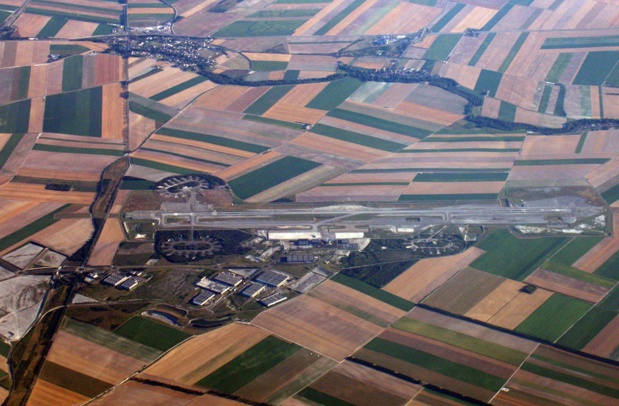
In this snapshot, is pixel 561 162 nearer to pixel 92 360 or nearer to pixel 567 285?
pixel 567 285

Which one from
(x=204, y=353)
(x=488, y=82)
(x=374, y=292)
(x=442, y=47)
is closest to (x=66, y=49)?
(x=442, y=47)

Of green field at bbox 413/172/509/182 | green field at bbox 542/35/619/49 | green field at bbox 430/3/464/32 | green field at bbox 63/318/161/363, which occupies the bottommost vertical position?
green field at bbox 63/318/161/363

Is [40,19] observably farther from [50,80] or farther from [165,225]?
[165,225]

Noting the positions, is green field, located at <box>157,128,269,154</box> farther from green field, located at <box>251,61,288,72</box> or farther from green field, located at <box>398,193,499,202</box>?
green field, located at <box>251,61,288,72</box>

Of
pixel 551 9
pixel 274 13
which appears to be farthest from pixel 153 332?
pixel 551 9

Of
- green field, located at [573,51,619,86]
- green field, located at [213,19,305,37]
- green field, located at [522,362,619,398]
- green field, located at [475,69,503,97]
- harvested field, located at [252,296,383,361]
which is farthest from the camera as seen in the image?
green field, located at [213,19,305,37]

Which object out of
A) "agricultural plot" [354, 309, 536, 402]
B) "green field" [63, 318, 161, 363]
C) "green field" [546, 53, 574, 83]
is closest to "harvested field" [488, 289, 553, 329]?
"agricultural plot" [354, 309, 536, 402]
